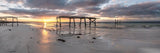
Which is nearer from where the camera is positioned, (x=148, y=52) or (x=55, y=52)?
(x=55, y=52)

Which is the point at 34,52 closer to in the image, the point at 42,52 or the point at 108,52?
the point at 42,52

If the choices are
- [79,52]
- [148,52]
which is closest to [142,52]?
[148,52]

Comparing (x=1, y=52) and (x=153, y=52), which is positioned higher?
(x=1, y=52)

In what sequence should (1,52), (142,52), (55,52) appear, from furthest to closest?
(142,52)
(55,52)
(1,52)

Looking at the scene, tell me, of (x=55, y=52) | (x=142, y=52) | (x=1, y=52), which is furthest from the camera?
(x=142, y=52)

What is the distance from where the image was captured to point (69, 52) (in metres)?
8.23

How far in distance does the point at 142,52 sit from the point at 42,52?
29.0ft

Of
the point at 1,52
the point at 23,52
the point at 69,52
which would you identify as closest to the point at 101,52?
the point at 69,52

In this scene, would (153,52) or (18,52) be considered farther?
(153,52)

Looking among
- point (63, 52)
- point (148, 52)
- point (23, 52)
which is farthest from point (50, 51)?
point (148, 52)

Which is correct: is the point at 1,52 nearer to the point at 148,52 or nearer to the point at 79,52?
the point at 79,52

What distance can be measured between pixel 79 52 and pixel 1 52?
616 centimetres

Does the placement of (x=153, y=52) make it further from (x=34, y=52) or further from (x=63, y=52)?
(x=34, y=52)

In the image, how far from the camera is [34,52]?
7996 millimetres
